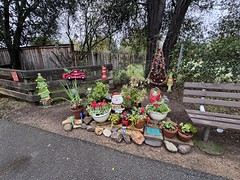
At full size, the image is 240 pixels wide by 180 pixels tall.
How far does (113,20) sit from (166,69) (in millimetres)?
3628

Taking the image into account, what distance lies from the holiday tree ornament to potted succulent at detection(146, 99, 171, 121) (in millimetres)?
2644

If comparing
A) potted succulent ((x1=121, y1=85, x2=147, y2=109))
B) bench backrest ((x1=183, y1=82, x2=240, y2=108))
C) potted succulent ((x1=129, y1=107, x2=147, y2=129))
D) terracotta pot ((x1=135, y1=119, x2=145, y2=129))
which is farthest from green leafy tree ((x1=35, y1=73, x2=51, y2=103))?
bench backrest ((x1=183, y1=82, x2=240, y2=108))

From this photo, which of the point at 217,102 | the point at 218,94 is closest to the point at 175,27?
the point at 218,94

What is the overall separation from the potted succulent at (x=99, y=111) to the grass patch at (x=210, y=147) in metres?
1.57

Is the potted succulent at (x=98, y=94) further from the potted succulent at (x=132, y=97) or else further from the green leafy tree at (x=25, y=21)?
the green leafy tree at (x=25, y=21)

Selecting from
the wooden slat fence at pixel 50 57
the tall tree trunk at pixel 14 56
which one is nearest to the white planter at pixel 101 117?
the wooden slat fence at pixel 50 57

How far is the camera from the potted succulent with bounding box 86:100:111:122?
7.25ft

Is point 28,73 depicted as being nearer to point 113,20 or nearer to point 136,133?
point 136,133

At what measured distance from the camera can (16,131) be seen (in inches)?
92.0

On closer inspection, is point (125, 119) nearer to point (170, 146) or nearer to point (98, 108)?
point (98, 108)

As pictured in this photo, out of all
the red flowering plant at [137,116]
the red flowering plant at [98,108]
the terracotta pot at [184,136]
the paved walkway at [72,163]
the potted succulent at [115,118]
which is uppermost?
the red flowering plant at [98,108]

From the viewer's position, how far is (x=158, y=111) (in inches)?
89.0

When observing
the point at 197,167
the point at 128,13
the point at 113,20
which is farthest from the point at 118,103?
the point at 113,20

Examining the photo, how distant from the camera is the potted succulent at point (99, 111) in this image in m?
2.21
